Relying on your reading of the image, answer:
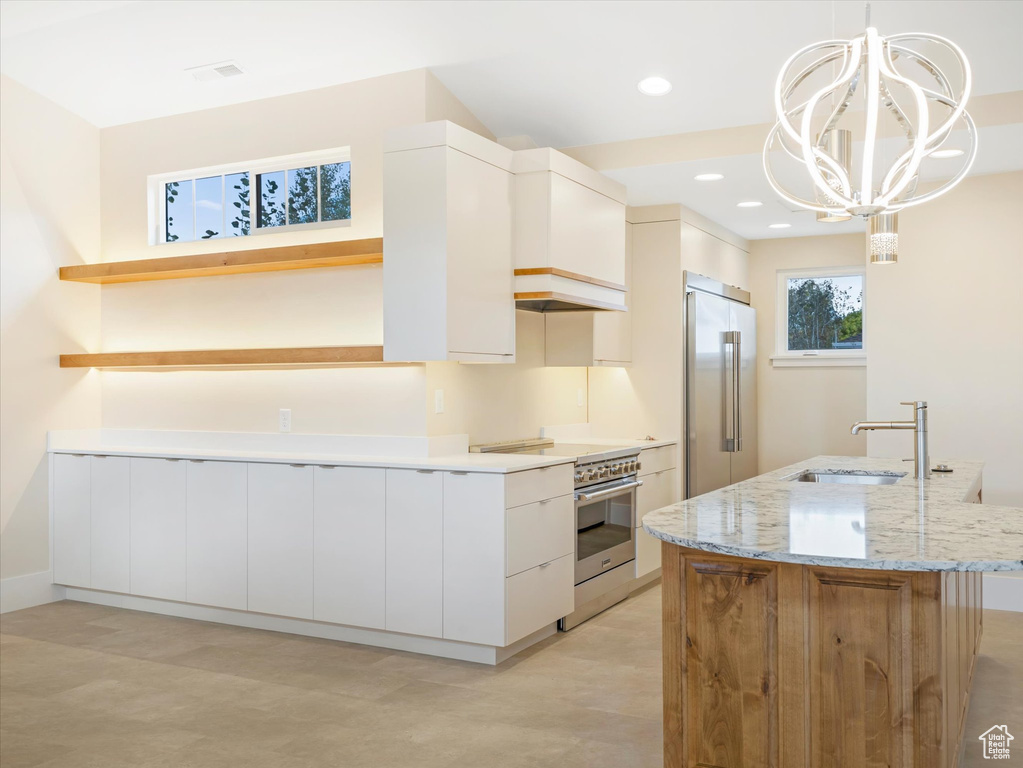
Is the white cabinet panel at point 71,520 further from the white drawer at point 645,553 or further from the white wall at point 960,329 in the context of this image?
the white wall at point 960,329

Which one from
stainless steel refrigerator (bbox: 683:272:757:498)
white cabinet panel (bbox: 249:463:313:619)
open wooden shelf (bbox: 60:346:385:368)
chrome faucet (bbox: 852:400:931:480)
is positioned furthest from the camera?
stainless steel refrigerator (bbox: 683:272:757:498)

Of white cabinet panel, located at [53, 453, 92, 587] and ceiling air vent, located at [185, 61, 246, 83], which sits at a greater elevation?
ceiling air vent, located at [185, 61, 246, 83]

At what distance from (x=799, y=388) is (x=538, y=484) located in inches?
156

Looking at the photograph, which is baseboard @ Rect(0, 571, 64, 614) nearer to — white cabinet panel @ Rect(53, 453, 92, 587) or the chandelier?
white cabinet panel @ Rect(53, 453, 92, 587)

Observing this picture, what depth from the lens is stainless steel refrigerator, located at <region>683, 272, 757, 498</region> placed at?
589 cm

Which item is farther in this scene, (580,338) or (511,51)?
(580,338)

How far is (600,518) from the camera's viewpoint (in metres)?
4.71

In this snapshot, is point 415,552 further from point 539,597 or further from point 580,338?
point 580,338

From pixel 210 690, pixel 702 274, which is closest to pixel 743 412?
pixel 702 274

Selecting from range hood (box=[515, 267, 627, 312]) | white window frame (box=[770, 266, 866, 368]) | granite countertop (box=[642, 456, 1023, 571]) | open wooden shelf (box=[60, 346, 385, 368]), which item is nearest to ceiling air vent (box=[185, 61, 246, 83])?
open wooden shelf (box=[60, 346, 385, 368])

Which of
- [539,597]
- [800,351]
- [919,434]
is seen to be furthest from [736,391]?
[539,597]

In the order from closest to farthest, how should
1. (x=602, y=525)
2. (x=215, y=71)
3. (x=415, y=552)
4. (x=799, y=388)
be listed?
(x=415, y=552) < (x=215, y=71) < (x=602, y=525) < (x=799, y=388)

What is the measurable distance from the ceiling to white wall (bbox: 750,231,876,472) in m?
2.19

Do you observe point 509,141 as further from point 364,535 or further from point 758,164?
point 364,535
